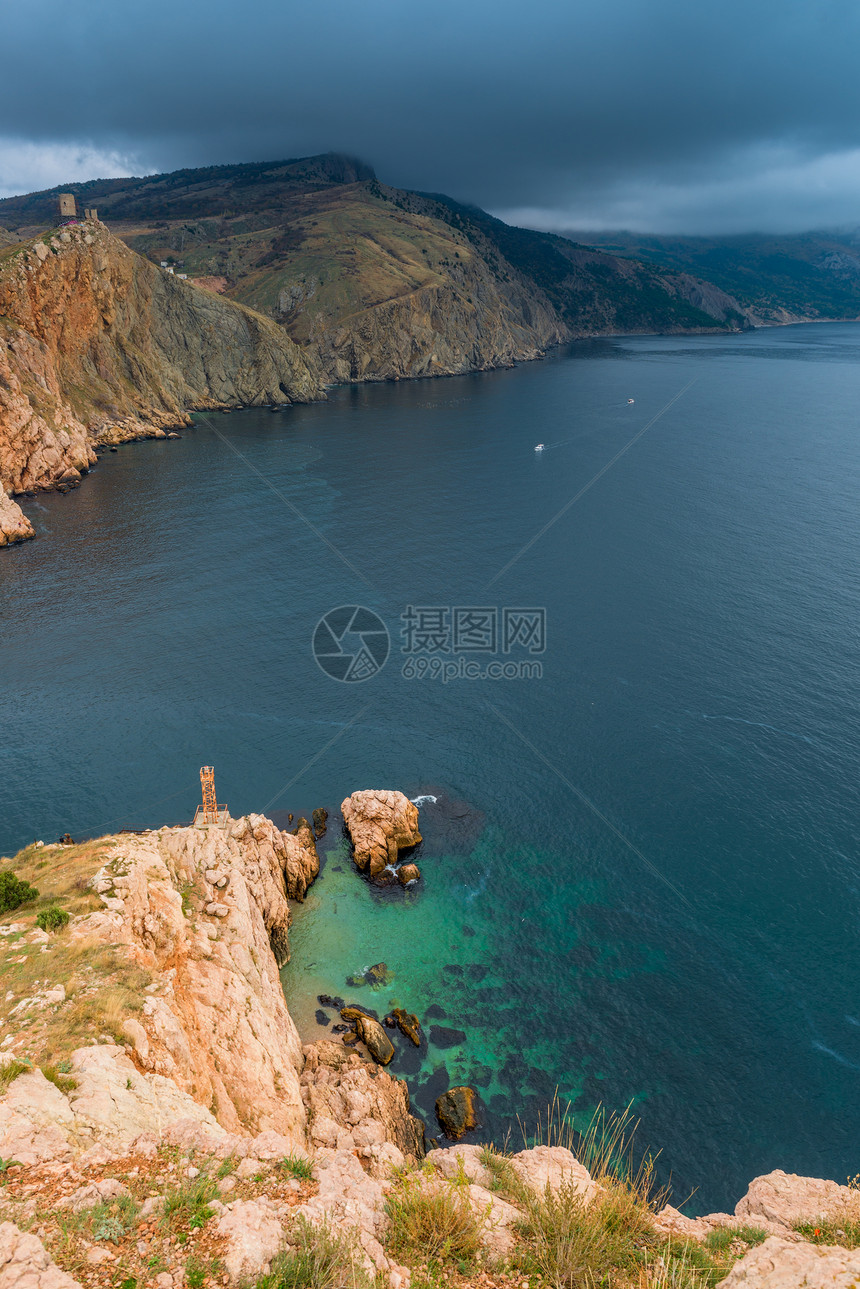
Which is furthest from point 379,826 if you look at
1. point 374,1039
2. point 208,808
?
point 374,1039

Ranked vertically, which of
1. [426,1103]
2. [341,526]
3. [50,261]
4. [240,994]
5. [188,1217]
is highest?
[50,261]

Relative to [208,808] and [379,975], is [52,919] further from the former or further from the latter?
[379,975]

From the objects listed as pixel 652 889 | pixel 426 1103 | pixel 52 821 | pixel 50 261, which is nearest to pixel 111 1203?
pixel 426 1103

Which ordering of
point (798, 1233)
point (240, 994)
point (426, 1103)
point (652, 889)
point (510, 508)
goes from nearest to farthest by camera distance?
point (798, 1233) < point (240, 994) < point (426, 1103) < point (652, 889) < point (510, 508)

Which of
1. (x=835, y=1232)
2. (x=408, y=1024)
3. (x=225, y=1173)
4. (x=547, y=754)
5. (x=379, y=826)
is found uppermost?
(x=225, y=1173)

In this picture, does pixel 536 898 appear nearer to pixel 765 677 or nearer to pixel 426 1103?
pixel 426 1103
